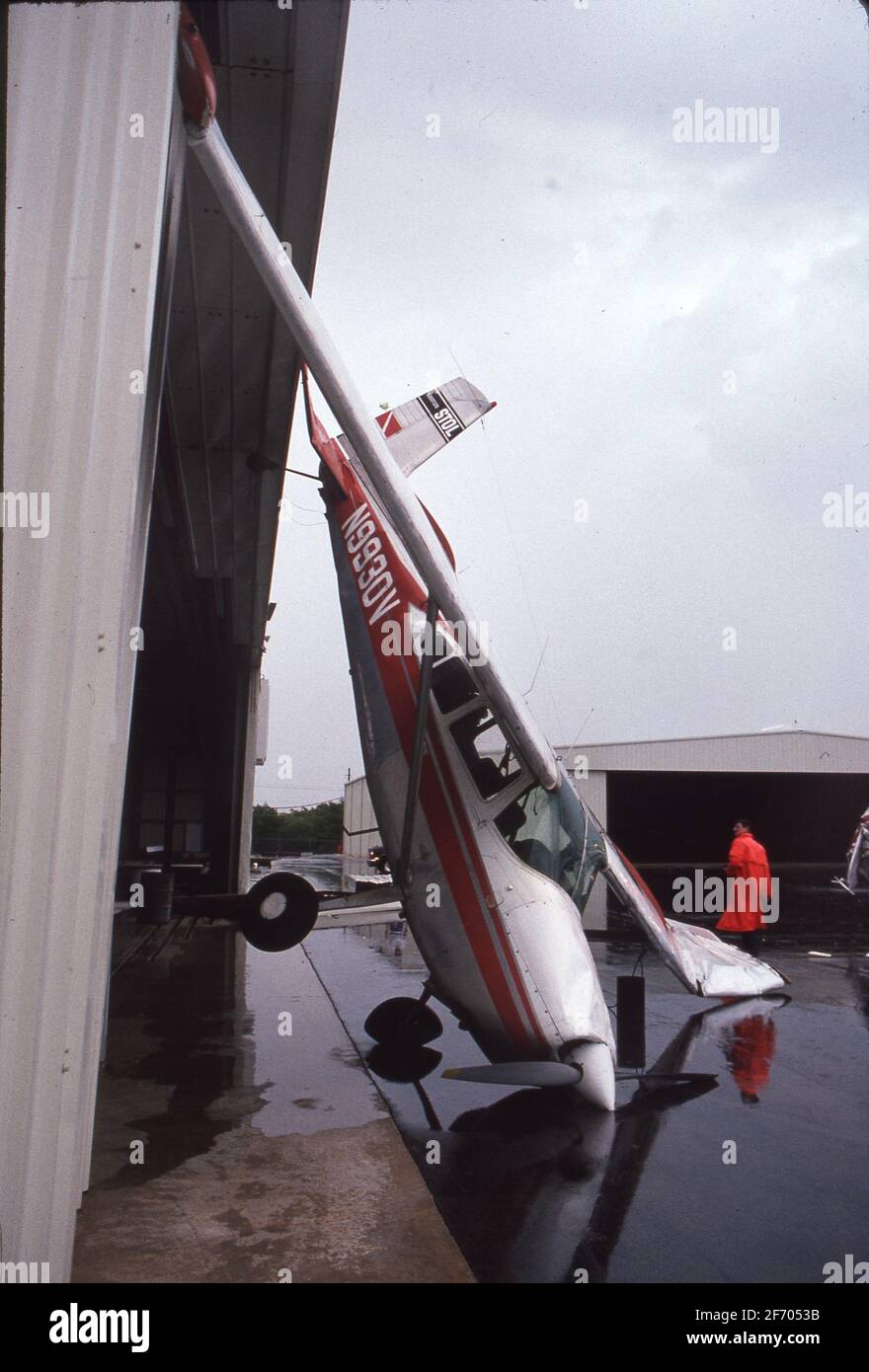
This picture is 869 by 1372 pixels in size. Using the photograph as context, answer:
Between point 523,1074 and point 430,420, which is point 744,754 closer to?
point 430,420

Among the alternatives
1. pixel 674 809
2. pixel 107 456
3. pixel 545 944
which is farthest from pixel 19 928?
pixel 674 809

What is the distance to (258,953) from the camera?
499 inches

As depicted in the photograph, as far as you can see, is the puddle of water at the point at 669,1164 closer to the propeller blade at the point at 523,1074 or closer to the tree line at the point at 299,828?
the propeller blade at the point at 523,1074

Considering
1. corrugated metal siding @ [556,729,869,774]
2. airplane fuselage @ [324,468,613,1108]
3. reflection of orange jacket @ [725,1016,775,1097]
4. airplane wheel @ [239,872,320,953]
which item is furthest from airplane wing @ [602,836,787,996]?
corrugated metal siding @ [556,729,869,774]

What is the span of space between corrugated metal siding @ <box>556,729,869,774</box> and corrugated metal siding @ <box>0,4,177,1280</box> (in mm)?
31198

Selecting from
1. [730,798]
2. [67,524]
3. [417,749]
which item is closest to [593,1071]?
[417,749]

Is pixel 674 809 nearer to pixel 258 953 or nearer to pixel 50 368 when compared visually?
pixel 258 953

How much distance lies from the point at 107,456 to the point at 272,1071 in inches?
206

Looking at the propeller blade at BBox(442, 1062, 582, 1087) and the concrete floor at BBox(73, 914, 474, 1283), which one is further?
the propeller blade at BBox(442, 1062, 582, 1087)

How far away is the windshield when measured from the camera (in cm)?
613

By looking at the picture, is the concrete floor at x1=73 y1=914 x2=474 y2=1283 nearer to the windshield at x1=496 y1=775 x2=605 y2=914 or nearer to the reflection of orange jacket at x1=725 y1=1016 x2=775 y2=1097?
the windshield at x1=496 y1=775 x2=605 y2=914

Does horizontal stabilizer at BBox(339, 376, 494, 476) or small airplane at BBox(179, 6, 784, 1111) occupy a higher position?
horizontal stabilizer at BBox(339, 376, 494, 476)

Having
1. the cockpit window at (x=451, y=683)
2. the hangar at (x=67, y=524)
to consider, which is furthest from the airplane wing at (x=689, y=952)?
the hangar at (x=67, y=524)

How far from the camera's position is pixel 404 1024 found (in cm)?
736
